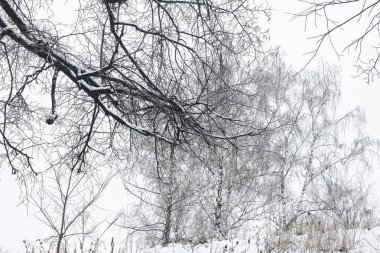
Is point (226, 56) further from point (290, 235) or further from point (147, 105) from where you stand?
point (290, 235)

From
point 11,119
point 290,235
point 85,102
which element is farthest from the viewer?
point 290,235

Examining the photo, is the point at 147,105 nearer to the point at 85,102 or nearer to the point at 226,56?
the point at 85,102

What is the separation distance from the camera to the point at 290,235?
5.53 m

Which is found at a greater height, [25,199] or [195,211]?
[195,211]

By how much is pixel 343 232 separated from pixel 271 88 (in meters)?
9.17

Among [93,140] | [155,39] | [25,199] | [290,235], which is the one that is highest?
[155,39]

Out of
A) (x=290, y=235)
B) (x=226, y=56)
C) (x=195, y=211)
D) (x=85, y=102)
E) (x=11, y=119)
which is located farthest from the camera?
(x=195, y=211)

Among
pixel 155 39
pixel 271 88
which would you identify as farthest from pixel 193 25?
pixel 271 88

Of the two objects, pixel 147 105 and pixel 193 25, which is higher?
pixel 193 25

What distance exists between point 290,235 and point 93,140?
2843mm

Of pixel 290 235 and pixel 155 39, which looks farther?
pixel 290 235

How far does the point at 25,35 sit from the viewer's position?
12.5 ft

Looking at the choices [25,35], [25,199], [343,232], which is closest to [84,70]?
[25,35]

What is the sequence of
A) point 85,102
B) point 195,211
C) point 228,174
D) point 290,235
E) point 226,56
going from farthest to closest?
point 195,211
point 228,174
point 290,235
point 85,102
point 226,56
